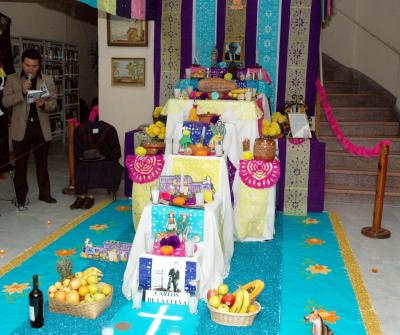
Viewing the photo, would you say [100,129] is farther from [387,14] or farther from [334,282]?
[387,14]

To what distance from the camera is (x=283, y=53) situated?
6.62 m

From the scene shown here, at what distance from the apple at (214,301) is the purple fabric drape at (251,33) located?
4.01 meters

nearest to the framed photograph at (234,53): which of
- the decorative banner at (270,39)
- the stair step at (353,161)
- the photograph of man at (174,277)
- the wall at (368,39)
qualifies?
the decorative banner at (270,39)

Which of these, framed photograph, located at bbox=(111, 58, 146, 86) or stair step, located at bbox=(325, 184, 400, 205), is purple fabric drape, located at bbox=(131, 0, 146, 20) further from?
stair step, located at bbox=(325, 184, 400, 205)

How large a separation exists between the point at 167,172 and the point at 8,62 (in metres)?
4.64

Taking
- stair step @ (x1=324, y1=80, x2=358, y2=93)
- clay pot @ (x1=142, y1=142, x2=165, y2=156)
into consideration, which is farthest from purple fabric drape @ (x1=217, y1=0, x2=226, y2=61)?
stair step @ (x1=324, y1=80, x2=358, y2=93)

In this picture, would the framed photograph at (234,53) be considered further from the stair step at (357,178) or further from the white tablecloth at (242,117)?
the stair step at (357,178)

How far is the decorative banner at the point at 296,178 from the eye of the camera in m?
5.76

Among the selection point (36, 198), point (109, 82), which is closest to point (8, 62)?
point (109, 82)

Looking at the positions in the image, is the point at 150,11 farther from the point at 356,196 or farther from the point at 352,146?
the point at 356,196

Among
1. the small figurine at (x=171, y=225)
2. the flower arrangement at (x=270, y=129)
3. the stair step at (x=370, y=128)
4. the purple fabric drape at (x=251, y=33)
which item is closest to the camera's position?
the small figurine at (x=171, y=225)

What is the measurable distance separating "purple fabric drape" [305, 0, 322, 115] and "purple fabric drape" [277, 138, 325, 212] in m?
1.02

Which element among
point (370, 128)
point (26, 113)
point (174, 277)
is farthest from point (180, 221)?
point (370, 128)

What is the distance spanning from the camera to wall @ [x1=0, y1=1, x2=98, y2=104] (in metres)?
9.47
